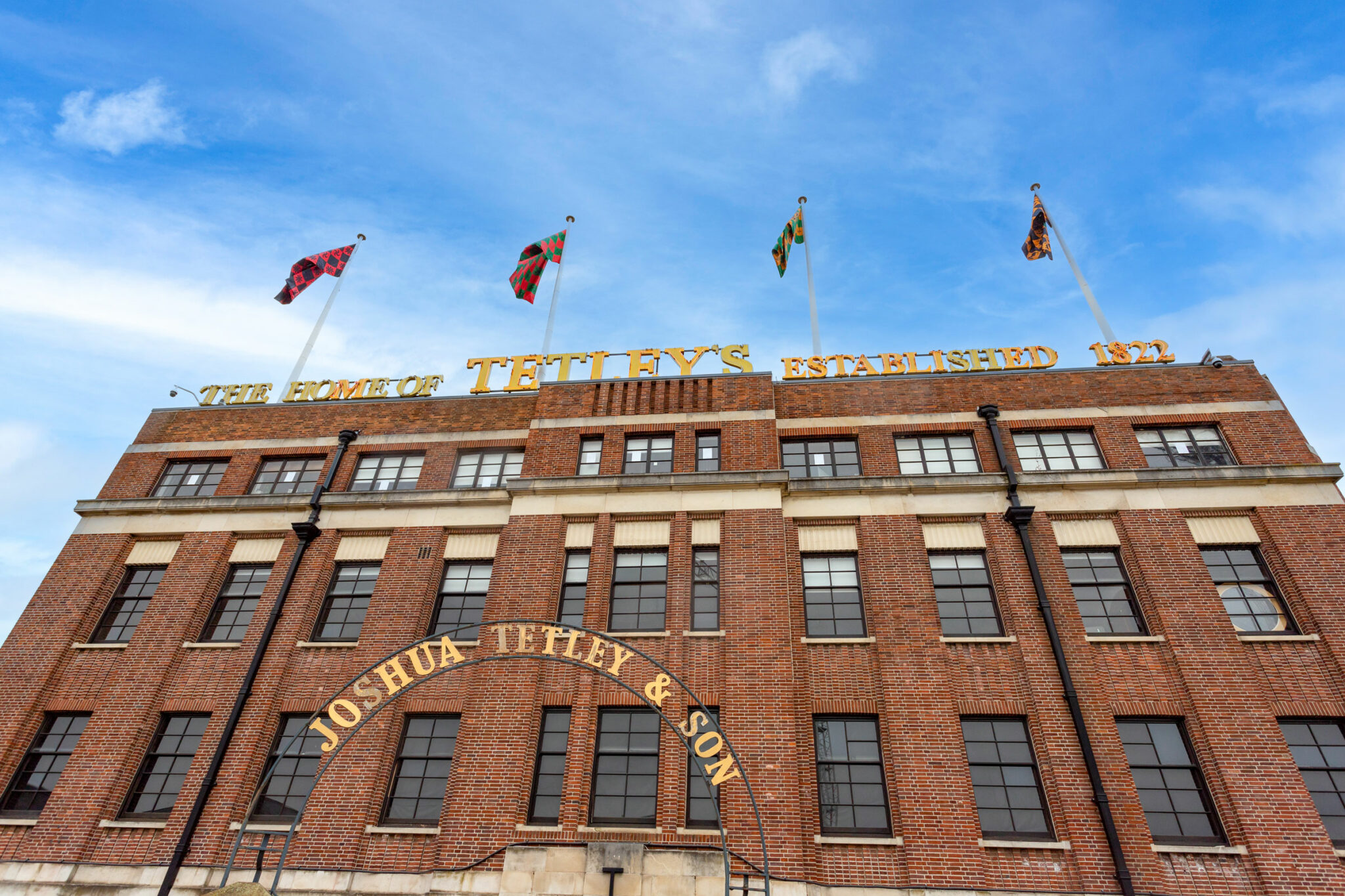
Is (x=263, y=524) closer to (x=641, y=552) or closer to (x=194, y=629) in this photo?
(x=194, y=629)

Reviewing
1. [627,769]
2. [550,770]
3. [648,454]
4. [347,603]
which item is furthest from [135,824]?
[648,454]

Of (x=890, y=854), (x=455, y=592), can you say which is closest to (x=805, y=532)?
(x=890, y=854)

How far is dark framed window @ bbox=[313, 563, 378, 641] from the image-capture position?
19188 mm

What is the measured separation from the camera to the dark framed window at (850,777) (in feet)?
49.6

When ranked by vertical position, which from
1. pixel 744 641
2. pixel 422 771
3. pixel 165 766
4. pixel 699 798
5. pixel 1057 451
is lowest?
pixel 699 798

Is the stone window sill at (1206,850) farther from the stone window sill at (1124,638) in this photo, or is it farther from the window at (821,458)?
the window at (821,458)

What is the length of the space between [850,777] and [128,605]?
20.8 m

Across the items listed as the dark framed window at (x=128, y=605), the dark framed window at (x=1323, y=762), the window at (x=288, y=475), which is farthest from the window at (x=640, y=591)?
the dark framed window at (x=1323, y=762)

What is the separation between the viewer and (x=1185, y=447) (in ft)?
65.4

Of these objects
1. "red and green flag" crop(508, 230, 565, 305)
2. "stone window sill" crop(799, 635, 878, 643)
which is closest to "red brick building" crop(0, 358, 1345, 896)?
"stone window sill" crop(799, 635, 878, 643)

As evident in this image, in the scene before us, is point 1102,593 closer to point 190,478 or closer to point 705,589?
point 705,589

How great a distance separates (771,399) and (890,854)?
11901 millimetres

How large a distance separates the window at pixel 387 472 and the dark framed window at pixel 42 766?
9.15 m

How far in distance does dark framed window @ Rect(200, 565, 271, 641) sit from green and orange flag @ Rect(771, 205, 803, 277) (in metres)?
20.0
